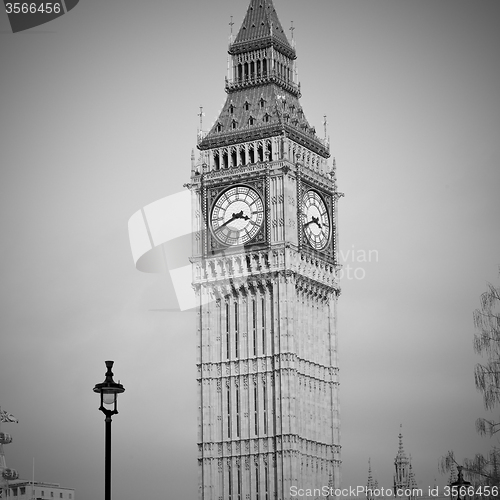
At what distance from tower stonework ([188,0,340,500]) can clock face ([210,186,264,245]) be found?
0.30ft

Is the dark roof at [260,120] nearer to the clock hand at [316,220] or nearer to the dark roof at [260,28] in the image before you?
the dark roof at [260,28]

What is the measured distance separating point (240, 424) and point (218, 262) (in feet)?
36.3

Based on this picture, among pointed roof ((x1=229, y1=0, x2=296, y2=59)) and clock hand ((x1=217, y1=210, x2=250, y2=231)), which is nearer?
clock hand ((x1=217, y1=210, x2=250, y2=231))

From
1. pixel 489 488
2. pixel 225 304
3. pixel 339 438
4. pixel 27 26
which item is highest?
pixel 27 26

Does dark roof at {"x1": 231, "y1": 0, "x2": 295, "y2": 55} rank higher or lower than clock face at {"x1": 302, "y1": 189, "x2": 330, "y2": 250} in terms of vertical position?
higher

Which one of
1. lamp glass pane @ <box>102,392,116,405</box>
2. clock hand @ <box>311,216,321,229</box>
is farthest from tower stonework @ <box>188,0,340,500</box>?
lamp glass pane @ <box>102,392,116,405</box>

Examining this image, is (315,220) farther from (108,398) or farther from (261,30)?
(108,398)

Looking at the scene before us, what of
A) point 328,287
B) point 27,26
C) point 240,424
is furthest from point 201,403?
point 27,26

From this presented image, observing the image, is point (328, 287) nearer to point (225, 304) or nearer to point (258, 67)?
point (225, 304)

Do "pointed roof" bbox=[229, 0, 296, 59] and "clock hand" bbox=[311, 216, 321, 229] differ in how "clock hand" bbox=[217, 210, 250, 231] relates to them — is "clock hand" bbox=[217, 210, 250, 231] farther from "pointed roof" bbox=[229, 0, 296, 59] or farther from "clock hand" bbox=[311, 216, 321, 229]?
"pointed roof" bbox=[229, 0, 296, 59]

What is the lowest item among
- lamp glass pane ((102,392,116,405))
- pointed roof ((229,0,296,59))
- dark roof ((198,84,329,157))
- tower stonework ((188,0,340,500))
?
lamp glass pane ((102,392,116,405))

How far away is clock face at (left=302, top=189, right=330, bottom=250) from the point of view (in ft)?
396

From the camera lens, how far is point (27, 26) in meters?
96.4

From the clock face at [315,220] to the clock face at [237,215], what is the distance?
3.33 meters
